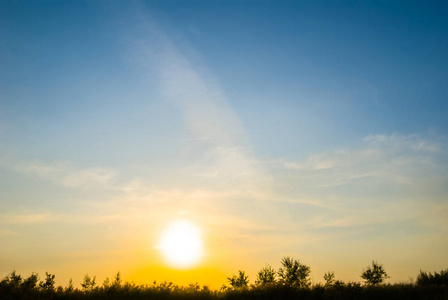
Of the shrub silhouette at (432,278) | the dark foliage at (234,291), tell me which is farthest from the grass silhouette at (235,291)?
the shrub silhouette at (432,278)

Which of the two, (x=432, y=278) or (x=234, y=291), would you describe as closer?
(x=234, y=291)

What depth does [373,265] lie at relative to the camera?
64.8m

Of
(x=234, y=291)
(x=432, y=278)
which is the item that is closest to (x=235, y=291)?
(x=234, y=291)

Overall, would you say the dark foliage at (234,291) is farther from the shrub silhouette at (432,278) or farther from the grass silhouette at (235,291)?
the shrub silhouette at (432,278)

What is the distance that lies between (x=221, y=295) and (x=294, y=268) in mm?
46360

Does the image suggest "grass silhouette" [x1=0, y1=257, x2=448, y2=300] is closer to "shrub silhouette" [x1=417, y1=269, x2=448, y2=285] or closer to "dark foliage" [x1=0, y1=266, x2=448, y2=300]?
"dark foliage" [x1=0, y1=266, x2=448, y2=300]

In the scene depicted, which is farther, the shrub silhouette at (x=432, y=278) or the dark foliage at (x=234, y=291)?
the shrub silhouette at (x=432, y=278)

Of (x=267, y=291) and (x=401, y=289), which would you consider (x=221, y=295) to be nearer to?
(x=267, y=291)

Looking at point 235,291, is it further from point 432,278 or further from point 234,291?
point 432,278

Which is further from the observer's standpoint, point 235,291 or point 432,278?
point 432,278

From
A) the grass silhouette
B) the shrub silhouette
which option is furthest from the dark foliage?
the shrub silhouette

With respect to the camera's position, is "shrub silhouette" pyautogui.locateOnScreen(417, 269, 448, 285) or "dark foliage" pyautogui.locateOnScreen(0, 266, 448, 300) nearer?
"dark foliage" pyautogui.locateOnScreen(0, 266, 448, 300)

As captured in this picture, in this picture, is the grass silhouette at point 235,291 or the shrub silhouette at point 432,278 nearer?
the grass silhouette at point 235,291

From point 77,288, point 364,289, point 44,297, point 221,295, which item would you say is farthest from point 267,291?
point 44,297
